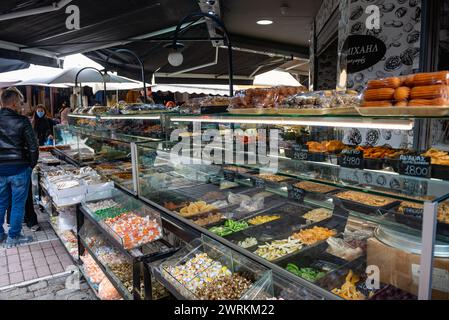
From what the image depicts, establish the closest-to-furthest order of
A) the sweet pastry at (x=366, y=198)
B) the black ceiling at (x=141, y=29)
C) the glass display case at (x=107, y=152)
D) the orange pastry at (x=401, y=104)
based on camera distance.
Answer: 1. the orange pastry at (x=401, y=104)
2. the sweet pastry at (x=366, y=198)
3. the glass display case at (x=107, y=152)
4. the black ceiling at (x=141, y=29)

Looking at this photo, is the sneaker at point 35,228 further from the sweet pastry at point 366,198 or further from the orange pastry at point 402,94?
the orange pastry at point 402,94

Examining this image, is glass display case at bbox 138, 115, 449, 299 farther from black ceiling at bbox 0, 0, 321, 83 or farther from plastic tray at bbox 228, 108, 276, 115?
black ceiling at bbox 0, 0, 321, 83

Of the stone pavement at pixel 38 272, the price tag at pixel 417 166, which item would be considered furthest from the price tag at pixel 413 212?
the stone pavement at pixel 38 272

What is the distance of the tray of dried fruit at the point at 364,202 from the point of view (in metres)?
1.68

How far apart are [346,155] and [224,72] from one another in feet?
38.6

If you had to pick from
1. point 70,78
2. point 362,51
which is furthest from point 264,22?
point 70,78

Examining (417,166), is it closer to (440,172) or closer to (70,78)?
(440,172)

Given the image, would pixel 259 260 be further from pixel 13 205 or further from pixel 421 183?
pixel 13 205

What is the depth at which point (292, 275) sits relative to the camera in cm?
176

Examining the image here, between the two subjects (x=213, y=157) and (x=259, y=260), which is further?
(x=213, y=157)

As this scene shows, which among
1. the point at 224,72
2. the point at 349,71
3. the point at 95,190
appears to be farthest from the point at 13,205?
the point at 224,72

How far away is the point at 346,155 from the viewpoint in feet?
7.72

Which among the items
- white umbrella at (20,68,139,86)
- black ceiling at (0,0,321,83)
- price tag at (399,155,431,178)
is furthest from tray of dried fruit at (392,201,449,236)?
white umbrella at (20,68,139,86)

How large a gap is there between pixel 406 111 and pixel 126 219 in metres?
2.46
